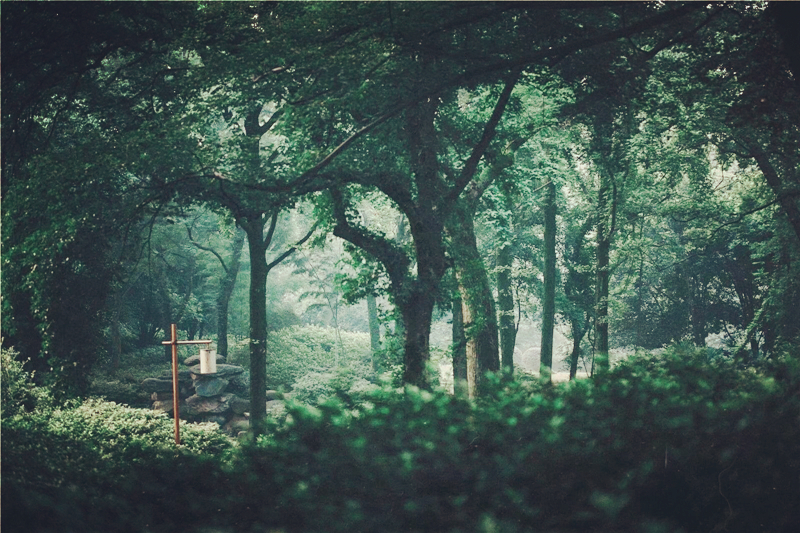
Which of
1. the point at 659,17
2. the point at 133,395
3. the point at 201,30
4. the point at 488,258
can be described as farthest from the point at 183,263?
the point at 659,17

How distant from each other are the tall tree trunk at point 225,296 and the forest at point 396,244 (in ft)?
11.3

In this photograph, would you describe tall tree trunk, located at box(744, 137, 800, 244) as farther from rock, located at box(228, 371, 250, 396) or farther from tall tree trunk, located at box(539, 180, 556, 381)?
rock, located at box(228, 371, 250, 396)

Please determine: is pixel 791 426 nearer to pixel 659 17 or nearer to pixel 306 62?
pixel 659 17

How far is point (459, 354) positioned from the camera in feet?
49.9

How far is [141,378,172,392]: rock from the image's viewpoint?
61.6ft

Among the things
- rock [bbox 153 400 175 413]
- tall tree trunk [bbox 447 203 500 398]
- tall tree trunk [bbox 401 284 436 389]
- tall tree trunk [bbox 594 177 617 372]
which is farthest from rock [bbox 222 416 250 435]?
tall tree trunk [bbox 594 177 617 372]

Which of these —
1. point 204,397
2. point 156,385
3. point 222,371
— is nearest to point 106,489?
point 204,397

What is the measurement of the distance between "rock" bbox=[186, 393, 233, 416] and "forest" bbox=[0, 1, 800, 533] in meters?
0.07

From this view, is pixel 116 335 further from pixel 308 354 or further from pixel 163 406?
pixel 308 354

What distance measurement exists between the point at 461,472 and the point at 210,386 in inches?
576

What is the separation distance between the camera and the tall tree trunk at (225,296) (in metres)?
23.6

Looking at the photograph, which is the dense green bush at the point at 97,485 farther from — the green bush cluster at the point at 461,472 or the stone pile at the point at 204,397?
the stone pile at the point at 204,397

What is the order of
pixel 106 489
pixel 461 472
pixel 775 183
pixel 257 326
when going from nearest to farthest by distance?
pixel 106 489 < pixel 461 472 < pixel 775 183 < pixel 257 326

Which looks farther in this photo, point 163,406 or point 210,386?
point 210,386
